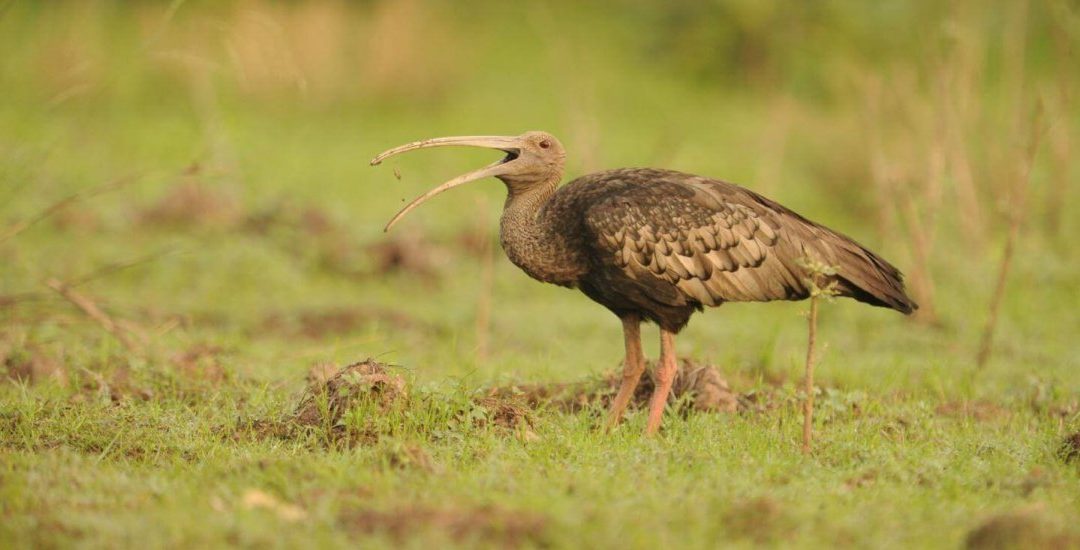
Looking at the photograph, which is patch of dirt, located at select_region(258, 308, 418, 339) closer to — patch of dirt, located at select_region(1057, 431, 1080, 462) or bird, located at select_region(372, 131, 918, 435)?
bird, located at select_region(372, 131, 918, 435)

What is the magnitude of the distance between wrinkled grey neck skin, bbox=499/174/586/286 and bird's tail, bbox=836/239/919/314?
125cm

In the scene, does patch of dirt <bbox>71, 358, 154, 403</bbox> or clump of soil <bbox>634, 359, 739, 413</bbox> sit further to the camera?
clump of soil <bbox>634, 359, 739, 413</bbox>

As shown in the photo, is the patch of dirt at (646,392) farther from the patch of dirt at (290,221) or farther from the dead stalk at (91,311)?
the patch of dirt at (290,221)

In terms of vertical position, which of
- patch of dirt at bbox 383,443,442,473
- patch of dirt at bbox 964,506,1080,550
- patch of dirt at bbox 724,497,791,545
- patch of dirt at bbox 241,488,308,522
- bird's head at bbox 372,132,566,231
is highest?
bird's head at bbox 372,132,566,231

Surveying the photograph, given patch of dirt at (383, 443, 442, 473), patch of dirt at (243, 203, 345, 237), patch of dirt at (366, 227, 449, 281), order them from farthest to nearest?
patch of dirt at (243, 203, 345, 237), patch of dirt at (366, 227, 449, 281), patch of dirt at (383, 443, 442, 473)

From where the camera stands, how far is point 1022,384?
7652 mm

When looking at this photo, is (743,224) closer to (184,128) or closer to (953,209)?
(953,209)

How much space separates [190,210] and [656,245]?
20.7ft

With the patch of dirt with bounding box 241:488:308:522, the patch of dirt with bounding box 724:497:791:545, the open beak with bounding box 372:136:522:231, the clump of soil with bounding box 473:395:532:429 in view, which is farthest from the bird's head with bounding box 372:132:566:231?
the patch of dirt with bounding box 724:497:791:545

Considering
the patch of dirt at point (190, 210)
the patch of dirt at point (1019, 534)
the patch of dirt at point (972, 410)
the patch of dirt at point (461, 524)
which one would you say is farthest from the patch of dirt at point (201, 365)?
the patch of dirt at point (190, 210)

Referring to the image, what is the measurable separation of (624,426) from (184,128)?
1107 cm

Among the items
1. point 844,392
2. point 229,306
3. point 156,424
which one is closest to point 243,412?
point 156,424

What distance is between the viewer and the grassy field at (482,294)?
467 centimetres

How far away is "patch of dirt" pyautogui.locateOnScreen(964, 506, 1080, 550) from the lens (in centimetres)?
416
